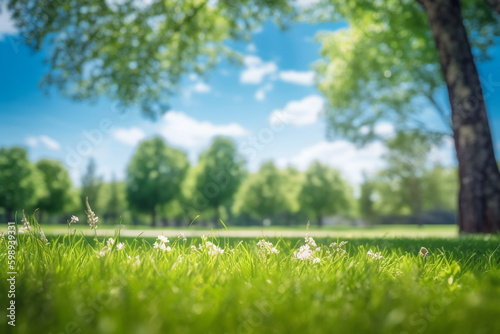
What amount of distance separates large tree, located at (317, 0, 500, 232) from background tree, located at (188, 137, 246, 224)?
68.0 ft

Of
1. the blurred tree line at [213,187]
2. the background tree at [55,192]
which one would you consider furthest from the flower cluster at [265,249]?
the background tree at [55,192]

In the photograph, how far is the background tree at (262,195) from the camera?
157ft

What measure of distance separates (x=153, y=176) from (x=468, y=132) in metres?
37.3

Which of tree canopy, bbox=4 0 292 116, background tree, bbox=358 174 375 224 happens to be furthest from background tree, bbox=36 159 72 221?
background tree, bbox=358 174 375 224

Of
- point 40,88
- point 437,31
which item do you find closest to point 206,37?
point 40,88

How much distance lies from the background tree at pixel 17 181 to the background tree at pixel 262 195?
25.4m

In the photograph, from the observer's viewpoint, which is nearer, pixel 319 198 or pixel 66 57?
pixel 66 57

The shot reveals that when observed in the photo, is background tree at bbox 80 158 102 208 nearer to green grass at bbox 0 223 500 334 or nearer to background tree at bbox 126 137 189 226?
background tree at bbox 126 137 189 226

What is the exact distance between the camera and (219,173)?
3966 cm

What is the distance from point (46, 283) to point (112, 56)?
10619 mm

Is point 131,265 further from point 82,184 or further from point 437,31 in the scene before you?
point 82,184

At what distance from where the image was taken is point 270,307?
75.0 inches

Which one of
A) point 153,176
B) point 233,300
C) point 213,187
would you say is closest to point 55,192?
point 153,176

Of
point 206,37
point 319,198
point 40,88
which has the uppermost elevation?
point 206,37
